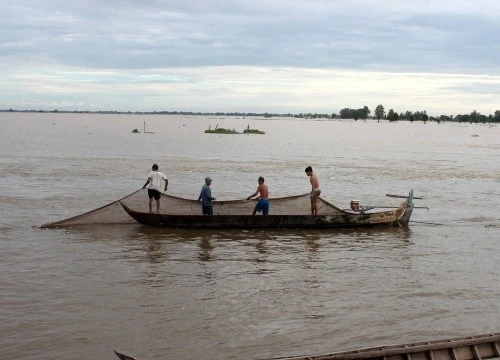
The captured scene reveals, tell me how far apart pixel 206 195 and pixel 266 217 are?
1.65 meters

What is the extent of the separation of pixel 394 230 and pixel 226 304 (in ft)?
26.1

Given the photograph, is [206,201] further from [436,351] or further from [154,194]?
[436,351]

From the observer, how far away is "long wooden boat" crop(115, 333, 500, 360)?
255 inches

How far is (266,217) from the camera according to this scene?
16.3 metres

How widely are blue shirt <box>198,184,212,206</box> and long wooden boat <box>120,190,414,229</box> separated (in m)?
0.31

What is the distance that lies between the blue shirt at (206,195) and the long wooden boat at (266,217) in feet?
1.03

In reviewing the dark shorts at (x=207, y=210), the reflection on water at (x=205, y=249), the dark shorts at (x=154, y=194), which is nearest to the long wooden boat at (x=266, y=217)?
the dark shorts at (x=207, y=210)

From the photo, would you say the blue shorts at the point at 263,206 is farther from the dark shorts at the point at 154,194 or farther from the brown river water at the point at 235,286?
the dark shorts at the point at 154,194

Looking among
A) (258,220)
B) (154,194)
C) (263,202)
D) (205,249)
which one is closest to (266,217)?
(258,220)

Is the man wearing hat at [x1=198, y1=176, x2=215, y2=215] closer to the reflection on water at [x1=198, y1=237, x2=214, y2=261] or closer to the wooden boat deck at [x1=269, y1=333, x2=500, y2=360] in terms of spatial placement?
the reflection on water at [x1=198, y1=237, x2=214, y2=261]

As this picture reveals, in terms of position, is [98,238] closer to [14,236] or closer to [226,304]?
[14,236]

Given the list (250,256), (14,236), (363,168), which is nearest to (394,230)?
(250,256)

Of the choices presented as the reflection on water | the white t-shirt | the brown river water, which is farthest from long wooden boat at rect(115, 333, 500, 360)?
the white t-shirt

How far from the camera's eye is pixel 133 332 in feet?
29.6
